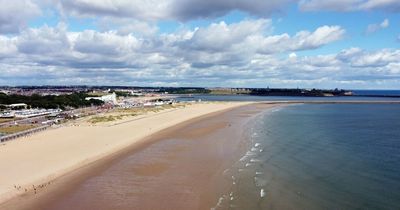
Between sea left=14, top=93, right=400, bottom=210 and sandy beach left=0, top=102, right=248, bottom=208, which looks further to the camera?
sandy beach left=0, top=102, right=248, bottom=208

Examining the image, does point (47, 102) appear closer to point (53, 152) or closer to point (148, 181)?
point (53, 152)

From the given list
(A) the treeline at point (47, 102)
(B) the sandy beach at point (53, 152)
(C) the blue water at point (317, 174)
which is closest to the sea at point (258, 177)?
(C) the blue water at point (317, 174)

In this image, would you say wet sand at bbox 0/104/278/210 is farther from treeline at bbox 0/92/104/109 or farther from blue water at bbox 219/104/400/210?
treeline at bbox 0/92/104/109

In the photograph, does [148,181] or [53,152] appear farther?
[53,152]

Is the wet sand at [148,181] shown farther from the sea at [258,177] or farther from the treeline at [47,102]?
the treeline at [47,102]

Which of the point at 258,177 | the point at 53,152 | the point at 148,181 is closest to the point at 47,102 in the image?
the point at 53,152

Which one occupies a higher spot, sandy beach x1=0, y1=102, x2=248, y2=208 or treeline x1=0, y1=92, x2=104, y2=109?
treeline x1=0, y1=92, x2=104, y2=109

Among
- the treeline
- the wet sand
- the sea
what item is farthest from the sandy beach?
the treeline
